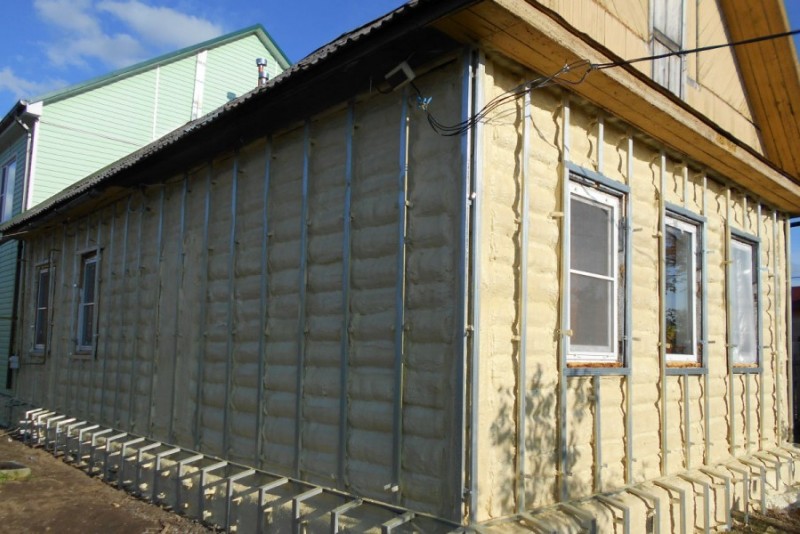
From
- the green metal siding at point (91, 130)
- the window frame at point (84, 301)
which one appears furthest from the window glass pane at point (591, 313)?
the green metal siding at point (91, 130)

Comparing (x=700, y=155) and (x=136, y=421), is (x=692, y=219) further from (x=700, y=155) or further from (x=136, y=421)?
(x=136, y=421)

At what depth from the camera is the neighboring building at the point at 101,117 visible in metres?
14.2

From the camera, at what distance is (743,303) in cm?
792

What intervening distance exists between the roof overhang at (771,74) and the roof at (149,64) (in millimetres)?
13238

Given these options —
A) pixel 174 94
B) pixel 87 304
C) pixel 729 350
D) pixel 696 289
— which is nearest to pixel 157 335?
pixel 87 304

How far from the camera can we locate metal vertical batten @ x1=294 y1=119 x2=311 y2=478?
5512 mm

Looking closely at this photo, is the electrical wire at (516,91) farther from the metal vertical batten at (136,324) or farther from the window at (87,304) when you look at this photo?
the window at (87,304)

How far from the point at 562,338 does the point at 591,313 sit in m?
0.65

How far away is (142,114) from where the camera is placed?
16.6m

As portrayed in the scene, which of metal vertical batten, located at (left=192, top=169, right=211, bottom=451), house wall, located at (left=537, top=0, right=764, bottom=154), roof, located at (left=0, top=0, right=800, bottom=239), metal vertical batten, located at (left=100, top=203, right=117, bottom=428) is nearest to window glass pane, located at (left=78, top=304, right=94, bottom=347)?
metal vertical batten, located at (left=100, top=203, right=117, bottom=428)

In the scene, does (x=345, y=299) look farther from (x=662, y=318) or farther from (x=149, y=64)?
(x=149, y=64)

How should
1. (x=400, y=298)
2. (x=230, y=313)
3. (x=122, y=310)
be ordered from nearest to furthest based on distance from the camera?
(x=400, y=298), (x=230, y=313), (x=122, y=310)

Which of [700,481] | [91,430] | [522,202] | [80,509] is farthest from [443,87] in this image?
[91,430]

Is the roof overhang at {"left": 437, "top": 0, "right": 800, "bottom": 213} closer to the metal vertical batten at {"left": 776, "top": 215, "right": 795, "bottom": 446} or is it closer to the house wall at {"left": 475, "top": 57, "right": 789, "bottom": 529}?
the house wall at {"left": 475, "top": 57, "right": 789, "bottom": 529}
